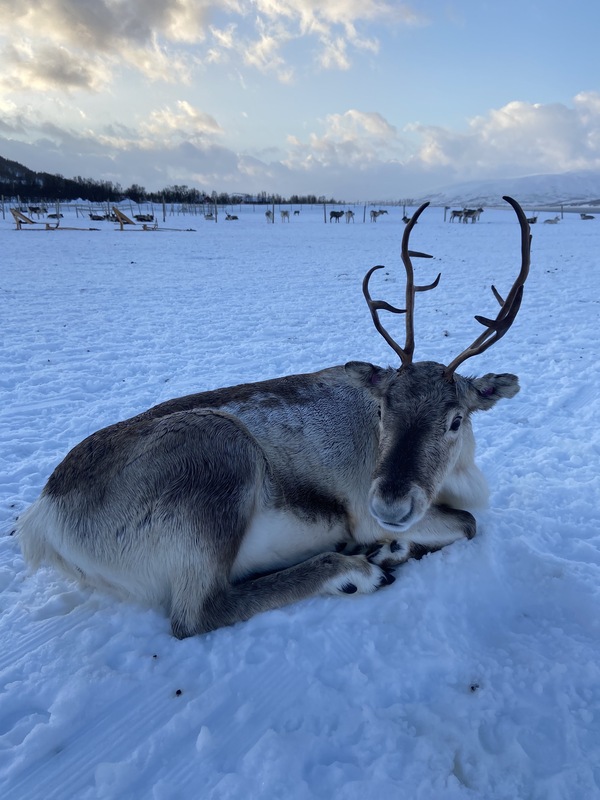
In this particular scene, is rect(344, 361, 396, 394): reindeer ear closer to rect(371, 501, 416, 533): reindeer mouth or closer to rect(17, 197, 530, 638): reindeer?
rect(17, 197, 530, 638): reindeer

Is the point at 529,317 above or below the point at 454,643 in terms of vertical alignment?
above

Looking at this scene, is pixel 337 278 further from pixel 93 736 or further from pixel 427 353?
pixel 93 736

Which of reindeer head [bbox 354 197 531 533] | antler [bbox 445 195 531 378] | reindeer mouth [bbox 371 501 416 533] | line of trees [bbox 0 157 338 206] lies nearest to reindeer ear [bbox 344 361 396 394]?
reindeer head [bbox 354 197 531 533]

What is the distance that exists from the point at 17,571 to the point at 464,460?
3.36 meters

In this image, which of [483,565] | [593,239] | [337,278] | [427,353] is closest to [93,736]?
[483,565]

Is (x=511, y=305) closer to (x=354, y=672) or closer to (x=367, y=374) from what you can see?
(x=367, y=374)

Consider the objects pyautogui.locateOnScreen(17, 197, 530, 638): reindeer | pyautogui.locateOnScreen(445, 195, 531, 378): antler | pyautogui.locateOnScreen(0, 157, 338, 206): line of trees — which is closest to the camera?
pyautogui.locateOnScreen(17, 197, 530, 638): reindeer

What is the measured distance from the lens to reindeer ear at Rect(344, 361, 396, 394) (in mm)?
3801

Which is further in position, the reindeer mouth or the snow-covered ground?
the reindeer mouth

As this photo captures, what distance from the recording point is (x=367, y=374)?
3.84 metres

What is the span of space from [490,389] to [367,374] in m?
0.90

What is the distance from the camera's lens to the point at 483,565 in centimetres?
335

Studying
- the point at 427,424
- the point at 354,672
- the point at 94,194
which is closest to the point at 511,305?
the point at 427,424

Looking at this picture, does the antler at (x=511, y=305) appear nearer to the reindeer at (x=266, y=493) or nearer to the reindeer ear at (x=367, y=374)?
the reindeer at (x=266, y=493)
